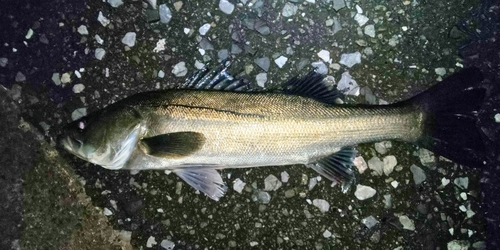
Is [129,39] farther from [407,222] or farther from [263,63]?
[407,222]

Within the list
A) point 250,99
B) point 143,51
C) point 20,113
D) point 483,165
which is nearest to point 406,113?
point 483,165

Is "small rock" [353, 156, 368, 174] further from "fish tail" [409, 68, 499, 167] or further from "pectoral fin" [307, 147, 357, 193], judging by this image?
"fish tail" [409, 68, 499, 167]

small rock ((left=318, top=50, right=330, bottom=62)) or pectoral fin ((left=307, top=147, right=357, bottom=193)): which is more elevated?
small rock ((left=318, top=50, right=330, bottom=62))

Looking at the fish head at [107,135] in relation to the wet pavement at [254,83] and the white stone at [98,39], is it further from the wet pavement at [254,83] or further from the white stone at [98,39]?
the white stone at [98,39]

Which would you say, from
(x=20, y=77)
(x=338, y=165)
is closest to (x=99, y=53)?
(x=20, y=77)

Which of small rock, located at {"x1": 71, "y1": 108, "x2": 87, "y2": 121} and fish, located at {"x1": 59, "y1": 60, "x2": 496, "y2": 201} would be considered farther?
small rock, located at {"x1": 71, "y1": 108, "x2": 87, "y2": 121}

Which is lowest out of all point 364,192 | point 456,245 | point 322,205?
point 456,245

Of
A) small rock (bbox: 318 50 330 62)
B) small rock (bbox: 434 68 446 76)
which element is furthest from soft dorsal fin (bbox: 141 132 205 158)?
small rock (bbox: 434 68 446 76)

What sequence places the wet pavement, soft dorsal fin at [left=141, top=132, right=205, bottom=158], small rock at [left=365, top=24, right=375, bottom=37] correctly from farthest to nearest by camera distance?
small rock at [left=365, top=24, right=375, bottom=37], the wet pavement, soft dorsal fin at [left=141, top=132, right=205, bottom=158]
